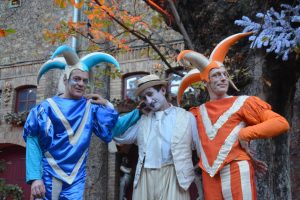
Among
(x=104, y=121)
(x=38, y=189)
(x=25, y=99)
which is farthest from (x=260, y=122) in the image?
(x=25, y=99)

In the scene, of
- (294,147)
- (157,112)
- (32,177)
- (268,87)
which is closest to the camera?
(32,177)

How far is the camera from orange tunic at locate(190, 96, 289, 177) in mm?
3600

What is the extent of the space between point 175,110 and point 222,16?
1.98 meters

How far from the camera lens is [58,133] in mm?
3902

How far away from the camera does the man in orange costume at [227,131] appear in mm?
3602

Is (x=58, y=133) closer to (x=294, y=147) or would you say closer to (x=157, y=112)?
(x=157, y=112)

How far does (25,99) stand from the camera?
43.9ft

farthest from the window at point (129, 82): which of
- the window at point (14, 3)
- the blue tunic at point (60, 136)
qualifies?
the blue tunic at point (60, 136)

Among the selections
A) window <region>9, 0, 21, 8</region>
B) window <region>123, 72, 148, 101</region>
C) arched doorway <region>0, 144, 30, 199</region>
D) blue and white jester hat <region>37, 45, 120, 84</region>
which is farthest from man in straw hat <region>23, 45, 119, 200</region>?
window <region>9, 0, 21, 8</region>

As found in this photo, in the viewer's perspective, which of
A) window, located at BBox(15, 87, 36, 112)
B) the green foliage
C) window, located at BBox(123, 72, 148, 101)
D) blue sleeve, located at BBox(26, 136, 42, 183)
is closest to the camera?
blue sleeve, located at BBox(26, 136, 42, 183)

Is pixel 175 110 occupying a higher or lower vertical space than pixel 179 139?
higher

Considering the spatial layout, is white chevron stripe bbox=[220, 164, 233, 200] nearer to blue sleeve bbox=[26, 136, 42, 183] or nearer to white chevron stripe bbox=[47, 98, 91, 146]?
white chevron stripe bbox=[47, 98, 91, 146]

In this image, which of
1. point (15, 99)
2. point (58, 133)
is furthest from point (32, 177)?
point (15, 99)

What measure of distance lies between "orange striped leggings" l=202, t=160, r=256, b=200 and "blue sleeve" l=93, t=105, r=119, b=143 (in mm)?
1061
